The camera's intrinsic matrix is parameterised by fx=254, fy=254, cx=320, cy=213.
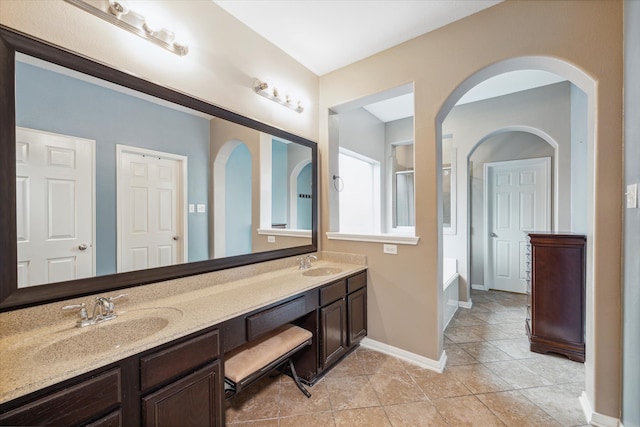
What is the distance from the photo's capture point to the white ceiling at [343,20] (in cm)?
190

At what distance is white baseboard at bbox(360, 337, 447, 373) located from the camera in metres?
2.16

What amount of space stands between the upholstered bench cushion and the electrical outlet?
3.38ft

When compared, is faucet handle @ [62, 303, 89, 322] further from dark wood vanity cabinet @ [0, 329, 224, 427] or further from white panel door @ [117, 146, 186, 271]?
dark wood vanity cabinet @ [0, 329, 224, 427]

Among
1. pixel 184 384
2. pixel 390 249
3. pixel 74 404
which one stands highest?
pixel 390 249

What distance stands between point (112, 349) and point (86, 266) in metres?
0.57

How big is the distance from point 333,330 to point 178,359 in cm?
125

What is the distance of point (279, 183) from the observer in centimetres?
248

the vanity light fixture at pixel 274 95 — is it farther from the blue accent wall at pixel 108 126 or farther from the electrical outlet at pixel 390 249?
the electrical outlet at pixel 390 249

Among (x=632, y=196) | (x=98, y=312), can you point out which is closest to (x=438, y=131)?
(x=632, y=196)

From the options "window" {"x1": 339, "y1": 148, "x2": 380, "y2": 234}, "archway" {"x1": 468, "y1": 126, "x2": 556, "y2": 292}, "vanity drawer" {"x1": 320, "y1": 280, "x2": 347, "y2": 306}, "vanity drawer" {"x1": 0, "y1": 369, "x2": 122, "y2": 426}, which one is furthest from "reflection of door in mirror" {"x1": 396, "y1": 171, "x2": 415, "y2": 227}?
"vanity drawer" {"x1": 0, "y1": 369, "x2": 122, "y2": 426}

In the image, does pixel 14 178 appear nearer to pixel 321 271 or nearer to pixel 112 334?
pixel 112 334

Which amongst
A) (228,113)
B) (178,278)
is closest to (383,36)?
(228,113)

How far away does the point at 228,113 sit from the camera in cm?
195

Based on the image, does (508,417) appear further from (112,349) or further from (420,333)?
(112,349)
